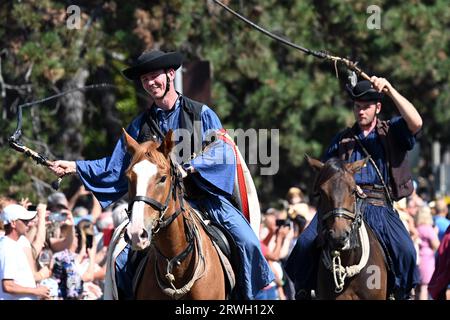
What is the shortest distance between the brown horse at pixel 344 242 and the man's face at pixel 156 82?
69.4 inches

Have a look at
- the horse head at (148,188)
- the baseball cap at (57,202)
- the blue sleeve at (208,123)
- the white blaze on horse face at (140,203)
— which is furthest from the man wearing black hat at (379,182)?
the baseball cap at (57,202)

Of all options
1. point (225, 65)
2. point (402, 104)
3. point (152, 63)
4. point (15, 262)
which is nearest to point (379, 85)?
point (402, 104)

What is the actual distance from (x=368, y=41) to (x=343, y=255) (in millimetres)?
15806

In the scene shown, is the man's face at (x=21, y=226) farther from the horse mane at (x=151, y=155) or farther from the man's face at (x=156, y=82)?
the horse mane at (x=151, y=155)

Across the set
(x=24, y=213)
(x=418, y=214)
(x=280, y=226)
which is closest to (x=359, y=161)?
(x=24, y=213)

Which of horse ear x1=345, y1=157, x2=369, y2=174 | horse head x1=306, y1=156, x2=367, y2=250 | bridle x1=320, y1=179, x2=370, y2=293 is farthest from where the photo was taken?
horse ear x1=345, y1=157, x2=369, y2=174

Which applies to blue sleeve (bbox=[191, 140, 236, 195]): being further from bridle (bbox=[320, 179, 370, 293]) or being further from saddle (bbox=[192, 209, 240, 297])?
bridle (bbox=[320, 179, 370, 293])

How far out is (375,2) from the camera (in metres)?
24.5

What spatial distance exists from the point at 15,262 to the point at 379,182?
142 inches

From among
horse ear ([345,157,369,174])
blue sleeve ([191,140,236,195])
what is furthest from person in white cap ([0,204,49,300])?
horse ear ([345,157,369,174])

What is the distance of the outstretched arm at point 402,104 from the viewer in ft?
36.0

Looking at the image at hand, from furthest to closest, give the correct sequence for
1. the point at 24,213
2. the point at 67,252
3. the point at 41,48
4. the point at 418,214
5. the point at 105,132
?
the point at 105,132
the point at 41,48
the point at 418,214
the point at 67,252
the point at 24,213

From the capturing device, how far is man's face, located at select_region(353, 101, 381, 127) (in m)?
12.1

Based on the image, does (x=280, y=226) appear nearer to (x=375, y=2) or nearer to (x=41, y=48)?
(x=41, y=48)
